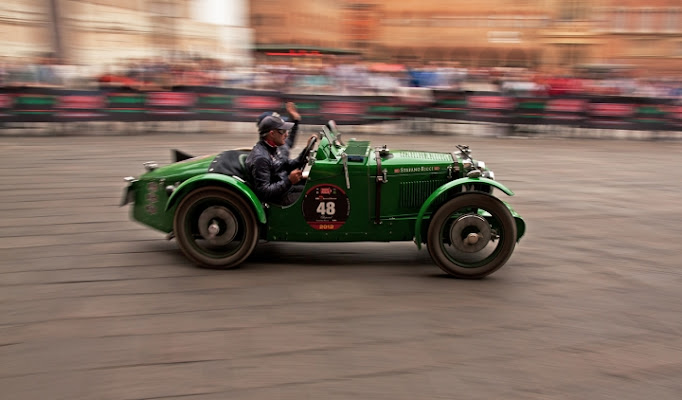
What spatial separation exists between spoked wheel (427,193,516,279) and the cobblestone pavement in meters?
0.15

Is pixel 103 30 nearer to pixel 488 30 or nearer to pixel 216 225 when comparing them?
pixel 216 225

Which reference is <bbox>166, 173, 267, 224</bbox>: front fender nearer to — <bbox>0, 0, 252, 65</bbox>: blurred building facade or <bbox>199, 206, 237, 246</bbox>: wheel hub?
<bbox>199, 206, 237, 246</bbox>: wheel hub

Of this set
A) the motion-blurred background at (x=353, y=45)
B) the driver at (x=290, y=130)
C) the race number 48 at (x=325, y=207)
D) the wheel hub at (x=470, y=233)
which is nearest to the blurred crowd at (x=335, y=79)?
the motion-blurred background at (x=353, y=45)

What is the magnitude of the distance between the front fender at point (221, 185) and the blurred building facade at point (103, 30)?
56.3 feet

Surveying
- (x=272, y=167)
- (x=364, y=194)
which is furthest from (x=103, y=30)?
(x=364, y=194)

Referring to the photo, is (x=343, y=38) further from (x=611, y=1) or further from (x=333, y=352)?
(x=333, y=352)

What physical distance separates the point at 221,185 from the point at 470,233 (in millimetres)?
2140

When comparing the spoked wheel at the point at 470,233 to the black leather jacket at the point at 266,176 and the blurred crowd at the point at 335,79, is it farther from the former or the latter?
the blurred crowd at the point at 335,79

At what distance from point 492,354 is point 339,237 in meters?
1.91

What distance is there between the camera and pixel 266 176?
5543 millimetres

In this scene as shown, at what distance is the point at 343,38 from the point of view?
73750mm

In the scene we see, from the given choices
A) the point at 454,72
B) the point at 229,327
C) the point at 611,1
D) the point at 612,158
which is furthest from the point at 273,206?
the point at 611,1

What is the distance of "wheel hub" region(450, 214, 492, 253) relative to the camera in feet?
17.5

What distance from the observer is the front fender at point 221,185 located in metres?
5.40
